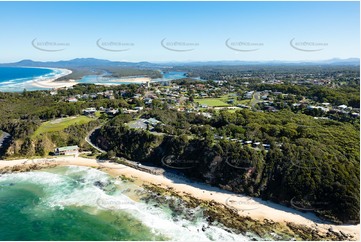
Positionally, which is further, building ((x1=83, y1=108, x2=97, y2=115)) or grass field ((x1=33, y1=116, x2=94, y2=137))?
building ((x1=83, y1=108, x2=97, y2=115))

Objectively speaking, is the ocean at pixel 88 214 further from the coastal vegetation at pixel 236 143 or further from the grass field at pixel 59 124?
the grass field at pixel 59 124

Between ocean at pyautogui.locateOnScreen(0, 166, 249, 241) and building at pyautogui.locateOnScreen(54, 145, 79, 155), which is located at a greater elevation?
building at pyautogui.locateOnScreen(54, 145, 79, 155)

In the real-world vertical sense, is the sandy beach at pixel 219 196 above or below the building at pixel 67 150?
below

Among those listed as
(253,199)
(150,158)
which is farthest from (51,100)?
(253,199)

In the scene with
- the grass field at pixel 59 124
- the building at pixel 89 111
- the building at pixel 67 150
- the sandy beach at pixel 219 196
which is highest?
the building at pixel 89 111

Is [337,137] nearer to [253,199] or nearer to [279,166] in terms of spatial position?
[279,166]

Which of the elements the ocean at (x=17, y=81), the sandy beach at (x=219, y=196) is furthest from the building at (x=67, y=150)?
the ocean at (x=17, y=81)

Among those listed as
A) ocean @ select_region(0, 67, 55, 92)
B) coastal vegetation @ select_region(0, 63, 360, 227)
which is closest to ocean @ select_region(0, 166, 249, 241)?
coastal vegetation @ select_region(0, 63, 360, 227)

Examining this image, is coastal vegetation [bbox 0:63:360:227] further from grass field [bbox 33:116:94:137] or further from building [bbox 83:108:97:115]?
building [bbox 83:108:97:115]
